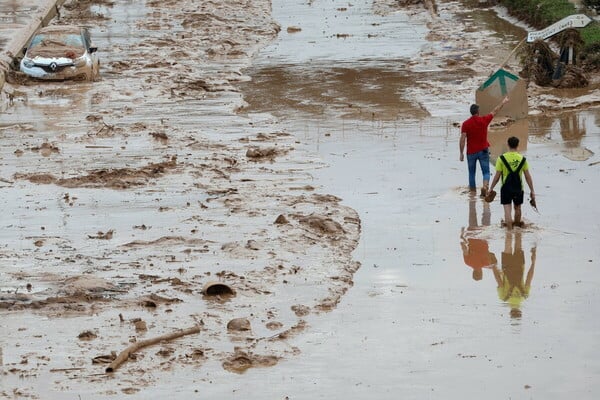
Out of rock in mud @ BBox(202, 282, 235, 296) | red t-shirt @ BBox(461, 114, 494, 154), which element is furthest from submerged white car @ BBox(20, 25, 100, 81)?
rock in mud @ BBox(202, 282, 235, 296)

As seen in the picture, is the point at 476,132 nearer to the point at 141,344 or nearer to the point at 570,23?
the point at 141,344

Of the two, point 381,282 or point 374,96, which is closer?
point 381,282

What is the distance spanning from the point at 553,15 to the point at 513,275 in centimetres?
2088

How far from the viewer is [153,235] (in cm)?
1723

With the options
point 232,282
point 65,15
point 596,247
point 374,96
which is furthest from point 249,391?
point 65,15

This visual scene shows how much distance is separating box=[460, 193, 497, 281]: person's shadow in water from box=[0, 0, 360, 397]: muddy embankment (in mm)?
1546

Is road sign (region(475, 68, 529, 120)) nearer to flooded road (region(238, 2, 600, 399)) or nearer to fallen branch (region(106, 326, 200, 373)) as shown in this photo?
flooded road (region(238, 2, 600, 399))

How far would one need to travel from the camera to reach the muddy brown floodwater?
12469 millimetres

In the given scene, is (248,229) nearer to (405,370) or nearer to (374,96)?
(405,370)

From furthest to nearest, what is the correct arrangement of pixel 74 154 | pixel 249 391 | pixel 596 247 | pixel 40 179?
pixel 74 154, pixel 40 179, pixel 596 247, pixel 249 391

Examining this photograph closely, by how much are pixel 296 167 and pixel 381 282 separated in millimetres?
6431

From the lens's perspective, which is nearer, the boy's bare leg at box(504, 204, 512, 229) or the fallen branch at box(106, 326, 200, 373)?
the fallen branch at box(106, 326, 200, 373)

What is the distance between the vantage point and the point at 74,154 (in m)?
22.7

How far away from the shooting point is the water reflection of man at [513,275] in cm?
1453
